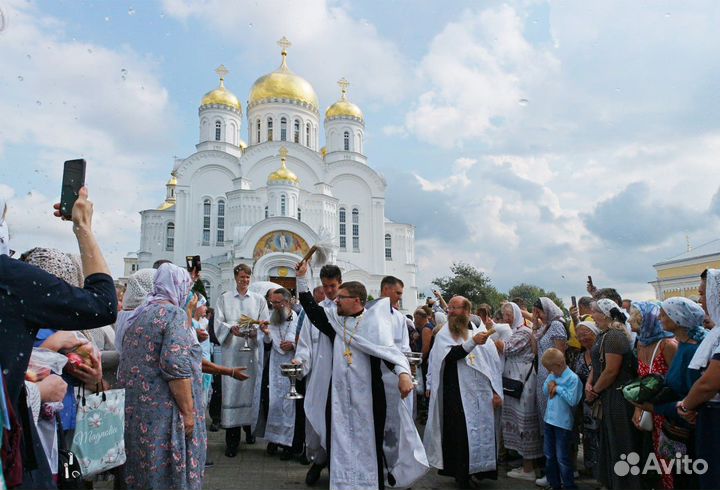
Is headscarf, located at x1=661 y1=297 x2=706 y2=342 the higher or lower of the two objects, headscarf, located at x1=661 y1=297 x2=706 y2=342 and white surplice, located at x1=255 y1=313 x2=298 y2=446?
the higher

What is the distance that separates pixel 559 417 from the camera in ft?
16.4

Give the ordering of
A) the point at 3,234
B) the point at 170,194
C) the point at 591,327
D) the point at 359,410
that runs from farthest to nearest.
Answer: the point at 170,194 → the point at 591,327 → the point at 359,410 → the point at 3,234

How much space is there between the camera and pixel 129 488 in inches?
128

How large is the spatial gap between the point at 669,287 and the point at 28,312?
25.6m

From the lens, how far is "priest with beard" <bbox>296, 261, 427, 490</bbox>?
431cm

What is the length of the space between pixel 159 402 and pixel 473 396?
322 cm

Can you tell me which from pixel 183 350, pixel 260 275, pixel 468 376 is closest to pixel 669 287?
pixel 260 275

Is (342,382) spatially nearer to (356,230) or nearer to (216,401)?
(216,401)

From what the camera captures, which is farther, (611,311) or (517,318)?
(517,318)

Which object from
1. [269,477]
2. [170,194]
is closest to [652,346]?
[269,477]

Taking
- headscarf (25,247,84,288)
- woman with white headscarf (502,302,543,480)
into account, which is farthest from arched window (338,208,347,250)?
headscarf (25,247,84,288)

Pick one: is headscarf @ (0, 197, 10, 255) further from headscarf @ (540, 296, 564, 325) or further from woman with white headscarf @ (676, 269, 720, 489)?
headscarf @ (540, 296, 564, 325)

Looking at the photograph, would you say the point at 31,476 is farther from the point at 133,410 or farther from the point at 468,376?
the point at 468,376

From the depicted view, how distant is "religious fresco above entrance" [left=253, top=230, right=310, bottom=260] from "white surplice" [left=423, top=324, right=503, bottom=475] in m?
25.1
